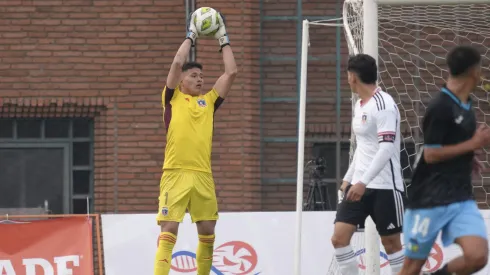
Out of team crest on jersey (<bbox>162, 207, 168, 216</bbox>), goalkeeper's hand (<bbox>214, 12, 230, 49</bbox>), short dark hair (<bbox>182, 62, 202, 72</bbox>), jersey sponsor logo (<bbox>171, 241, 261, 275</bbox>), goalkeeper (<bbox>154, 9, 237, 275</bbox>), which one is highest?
goalkeeper's hand (<bbox>214, 12, 230, 49</bbox>)

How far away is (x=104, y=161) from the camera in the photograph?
17.5m

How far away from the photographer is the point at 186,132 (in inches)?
440

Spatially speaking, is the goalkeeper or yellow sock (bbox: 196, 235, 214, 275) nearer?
the goalkeeper

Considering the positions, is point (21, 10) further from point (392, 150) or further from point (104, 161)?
point (392, 150)

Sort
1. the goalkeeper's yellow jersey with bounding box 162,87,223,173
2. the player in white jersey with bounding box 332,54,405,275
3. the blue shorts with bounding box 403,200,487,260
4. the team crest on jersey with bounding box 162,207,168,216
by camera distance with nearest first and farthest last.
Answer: the blue shorts with bounding box 403,200,487,260
the player in white jersey with bounding box 332,54,405,275
the team crest on jersey with bounding box 162,207,168,216
the goalkeeper's yellow jersey with bounding box 162,87,223,173

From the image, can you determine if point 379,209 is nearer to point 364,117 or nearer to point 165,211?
point 364,117

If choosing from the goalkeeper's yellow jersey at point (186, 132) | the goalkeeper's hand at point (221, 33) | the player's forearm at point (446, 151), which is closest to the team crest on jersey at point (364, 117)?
the player's forearm at point (446, 151)

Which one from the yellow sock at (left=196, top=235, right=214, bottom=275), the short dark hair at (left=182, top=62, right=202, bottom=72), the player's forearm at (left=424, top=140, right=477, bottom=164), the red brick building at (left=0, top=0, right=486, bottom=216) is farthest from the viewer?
the red brick building at (left=0, top=0, right=486, bottom=216)

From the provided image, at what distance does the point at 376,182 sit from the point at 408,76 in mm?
6419

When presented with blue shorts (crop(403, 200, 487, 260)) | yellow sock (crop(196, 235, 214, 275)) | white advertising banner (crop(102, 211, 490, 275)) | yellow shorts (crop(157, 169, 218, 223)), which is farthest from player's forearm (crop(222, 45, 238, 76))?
blue shorts (crop(403, 200, 487, 260))

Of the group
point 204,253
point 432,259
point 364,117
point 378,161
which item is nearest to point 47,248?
point 204,253

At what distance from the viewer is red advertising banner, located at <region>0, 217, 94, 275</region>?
13.4m

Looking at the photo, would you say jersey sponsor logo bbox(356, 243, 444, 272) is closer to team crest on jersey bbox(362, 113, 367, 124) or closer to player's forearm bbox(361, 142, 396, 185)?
team crest on jersey bbox(362, 113, 367, 124)

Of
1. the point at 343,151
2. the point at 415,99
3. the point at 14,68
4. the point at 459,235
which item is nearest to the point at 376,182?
the point at 459,235
